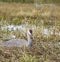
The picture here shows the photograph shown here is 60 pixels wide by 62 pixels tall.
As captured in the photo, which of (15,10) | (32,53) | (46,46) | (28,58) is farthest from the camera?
(15,10)

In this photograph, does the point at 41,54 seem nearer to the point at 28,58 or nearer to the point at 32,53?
the point at 32,53

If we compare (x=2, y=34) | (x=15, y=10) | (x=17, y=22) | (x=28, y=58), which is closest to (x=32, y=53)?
(x=28, y=58)

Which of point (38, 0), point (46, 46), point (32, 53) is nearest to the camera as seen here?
point (32, 53)

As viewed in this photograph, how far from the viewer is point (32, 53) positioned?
840cm

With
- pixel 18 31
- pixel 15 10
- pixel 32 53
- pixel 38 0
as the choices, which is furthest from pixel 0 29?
pixel 38 0

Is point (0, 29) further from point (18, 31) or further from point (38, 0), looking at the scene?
point (38, 0)

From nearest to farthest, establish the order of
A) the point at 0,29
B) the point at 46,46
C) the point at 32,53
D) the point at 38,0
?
1. the point at 32,53
2. the point at 46,46
3. the point at 0,29
4. the point at 38,0

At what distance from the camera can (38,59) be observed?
7.85 metres

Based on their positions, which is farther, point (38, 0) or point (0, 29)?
point (38, 0)

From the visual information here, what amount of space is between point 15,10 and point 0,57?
10001 mm

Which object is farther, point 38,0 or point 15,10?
point 38,0

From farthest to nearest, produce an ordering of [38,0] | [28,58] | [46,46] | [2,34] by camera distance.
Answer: [38,0] → [2,34] → [46,46] → [28,58]

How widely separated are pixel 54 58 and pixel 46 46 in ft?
3.29

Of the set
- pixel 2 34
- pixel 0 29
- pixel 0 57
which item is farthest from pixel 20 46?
pixel 0 29
